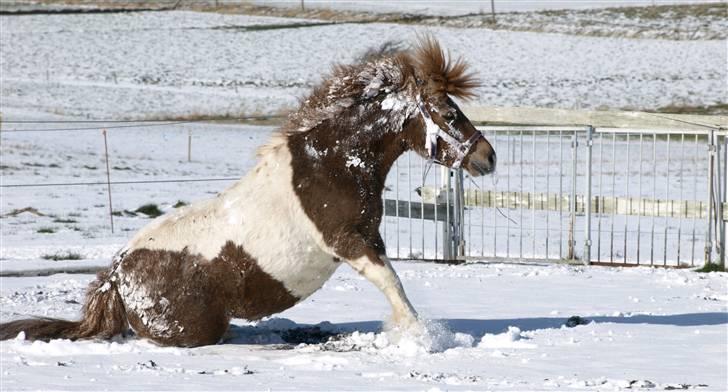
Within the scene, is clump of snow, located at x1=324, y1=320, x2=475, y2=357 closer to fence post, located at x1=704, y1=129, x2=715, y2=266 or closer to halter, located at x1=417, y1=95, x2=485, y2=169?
halter, located at x1=417, y1=95, x2=485, y2=169

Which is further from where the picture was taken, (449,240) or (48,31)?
(48,31)

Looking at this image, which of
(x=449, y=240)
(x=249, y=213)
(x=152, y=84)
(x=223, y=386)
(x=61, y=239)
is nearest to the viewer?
(x=223, y=386)

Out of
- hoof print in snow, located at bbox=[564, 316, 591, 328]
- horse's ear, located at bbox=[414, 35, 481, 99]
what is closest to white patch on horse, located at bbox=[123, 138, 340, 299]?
horse's ear, located at bbox=[414, 35, 481, 99]

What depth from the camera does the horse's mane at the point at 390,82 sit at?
25.6 feet

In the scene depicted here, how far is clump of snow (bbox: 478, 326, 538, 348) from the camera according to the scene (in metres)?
7.59

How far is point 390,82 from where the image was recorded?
7.82 metres

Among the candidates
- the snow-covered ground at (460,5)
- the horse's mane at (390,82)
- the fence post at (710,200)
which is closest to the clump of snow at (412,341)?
the horse's mane at (390,82)

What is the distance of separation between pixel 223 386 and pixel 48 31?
163 feet

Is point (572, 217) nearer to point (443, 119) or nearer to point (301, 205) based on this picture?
point (443, 119)

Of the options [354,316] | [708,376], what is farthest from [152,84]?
[708,376]

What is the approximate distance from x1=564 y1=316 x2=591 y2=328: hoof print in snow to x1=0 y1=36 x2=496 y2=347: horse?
1392 mm

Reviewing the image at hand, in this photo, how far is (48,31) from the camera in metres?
53.8

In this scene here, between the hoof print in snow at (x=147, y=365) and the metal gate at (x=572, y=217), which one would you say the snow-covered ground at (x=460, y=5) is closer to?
the metal gate at (x=572, y=217)

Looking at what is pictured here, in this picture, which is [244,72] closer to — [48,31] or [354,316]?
[48,31]
